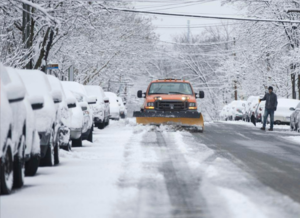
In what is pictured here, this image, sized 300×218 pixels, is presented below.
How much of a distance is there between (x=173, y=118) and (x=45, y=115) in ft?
42.6

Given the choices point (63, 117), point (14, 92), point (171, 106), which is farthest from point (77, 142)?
point (171, 106)

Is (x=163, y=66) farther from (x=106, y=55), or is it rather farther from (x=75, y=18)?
(x=75, y=18)

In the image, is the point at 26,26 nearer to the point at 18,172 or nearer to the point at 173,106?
the point at 173,106

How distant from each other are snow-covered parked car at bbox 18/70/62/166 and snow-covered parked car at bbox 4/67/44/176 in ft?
1.99

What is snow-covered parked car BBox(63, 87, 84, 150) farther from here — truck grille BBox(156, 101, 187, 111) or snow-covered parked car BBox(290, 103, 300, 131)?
snow-covered parked car BBox(290, 103, 300, 131)

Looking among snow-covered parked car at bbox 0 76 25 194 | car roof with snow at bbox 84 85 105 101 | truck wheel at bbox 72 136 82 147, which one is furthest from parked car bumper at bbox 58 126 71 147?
car roof with snow at bbox 84 85 105 101

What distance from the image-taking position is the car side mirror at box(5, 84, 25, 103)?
807 centimetres

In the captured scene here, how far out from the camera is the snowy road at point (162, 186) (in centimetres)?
705

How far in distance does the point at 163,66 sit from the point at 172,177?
75.8 meters

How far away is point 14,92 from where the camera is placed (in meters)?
8.18

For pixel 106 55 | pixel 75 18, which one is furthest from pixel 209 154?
pixel 106 55

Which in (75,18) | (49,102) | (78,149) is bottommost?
(78,149)

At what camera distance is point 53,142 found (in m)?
11.6

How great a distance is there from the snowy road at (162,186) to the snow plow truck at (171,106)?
8490 millimetres
